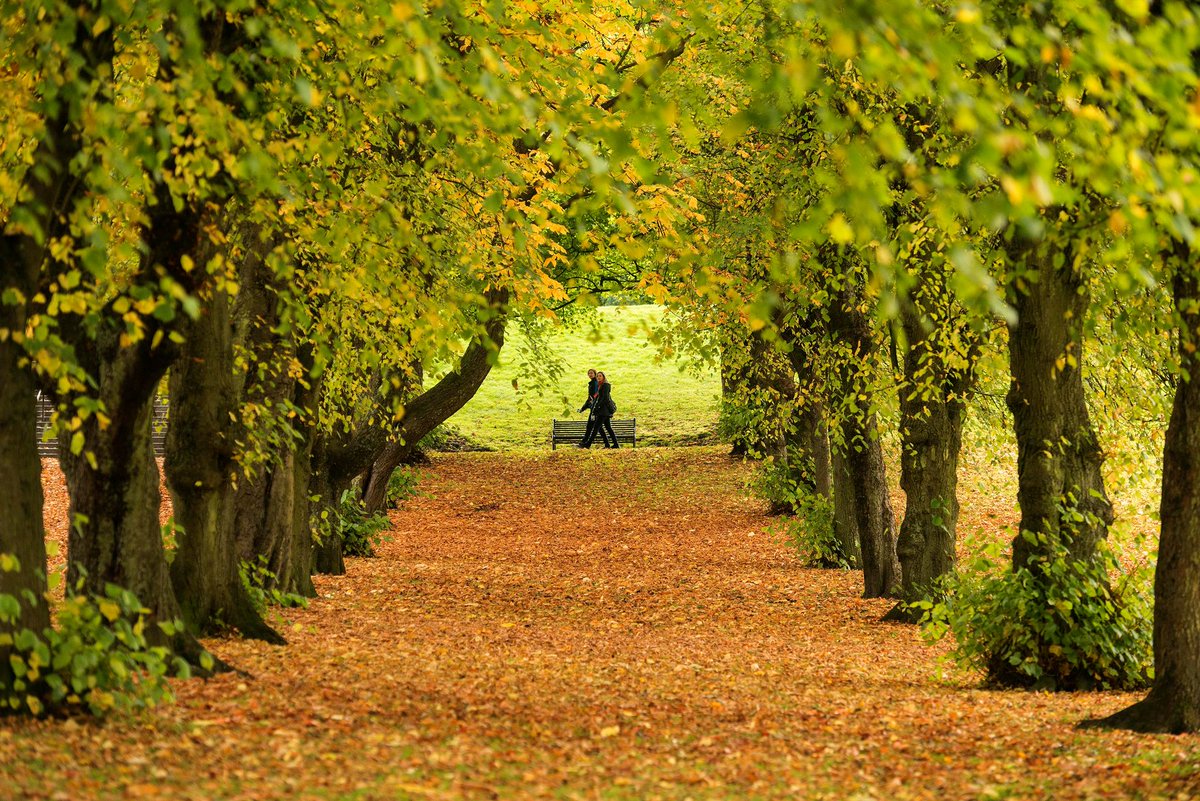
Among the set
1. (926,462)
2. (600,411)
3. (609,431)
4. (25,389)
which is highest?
(25,389)

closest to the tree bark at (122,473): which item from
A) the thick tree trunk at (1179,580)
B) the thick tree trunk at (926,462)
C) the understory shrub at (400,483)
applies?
the thick tree trunk at (1179,580)

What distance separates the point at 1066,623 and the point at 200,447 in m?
7.14

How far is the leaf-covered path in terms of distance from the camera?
22.1 feet

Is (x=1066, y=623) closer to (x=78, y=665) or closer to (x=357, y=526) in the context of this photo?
(x=78, y=665)

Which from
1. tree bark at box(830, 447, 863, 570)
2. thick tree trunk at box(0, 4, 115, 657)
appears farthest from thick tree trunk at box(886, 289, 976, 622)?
thick tree trunk at box(0, 4, 115, 657)

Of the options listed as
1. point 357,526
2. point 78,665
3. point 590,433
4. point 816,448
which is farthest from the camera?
point 590,433

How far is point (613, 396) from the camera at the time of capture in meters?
49.9

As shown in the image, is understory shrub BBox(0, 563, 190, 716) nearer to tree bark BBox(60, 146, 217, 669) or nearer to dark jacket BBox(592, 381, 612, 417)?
tree bark BBox(60, 146, 217, 669)

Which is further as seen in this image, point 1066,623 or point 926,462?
point 926,462

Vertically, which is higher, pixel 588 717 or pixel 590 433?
pixel 590 433

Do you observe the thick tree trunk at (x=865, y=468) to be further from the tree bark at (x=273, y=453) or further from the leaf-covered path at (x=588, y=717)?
the tree bark at (x=273, y=453)

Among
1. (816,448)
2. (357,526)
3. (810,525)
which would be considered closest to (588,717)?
(357,526)

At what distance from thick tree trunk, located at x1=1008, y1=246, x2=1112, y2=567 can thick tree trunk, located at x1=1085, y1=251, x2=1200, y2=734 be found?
6.13 ft

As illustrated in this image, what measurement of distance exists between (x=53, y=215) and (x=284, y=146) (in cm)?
136
